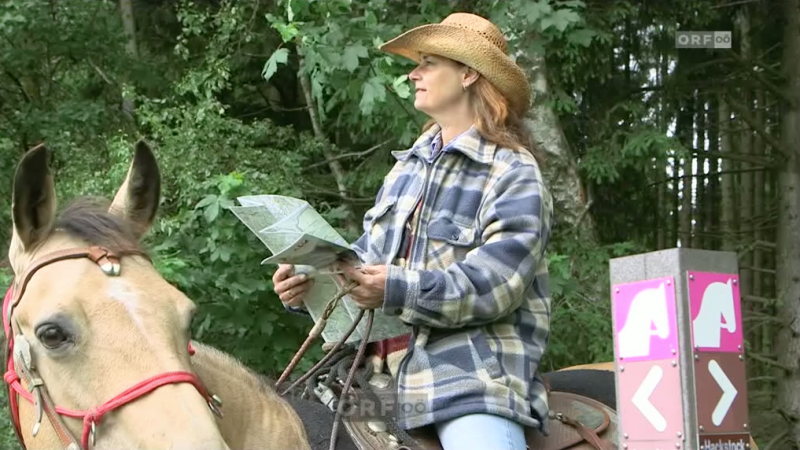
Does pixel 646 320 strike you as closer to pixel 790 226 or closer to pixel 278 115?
pixel 790 226

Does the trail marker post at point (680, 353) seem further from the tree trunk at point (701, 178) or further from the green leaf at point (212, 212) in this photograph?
the tree trunk at point (701, 178)

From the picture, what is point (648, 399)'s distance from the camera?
2.19m

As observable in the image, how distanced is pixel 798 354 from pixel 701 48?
110 inches

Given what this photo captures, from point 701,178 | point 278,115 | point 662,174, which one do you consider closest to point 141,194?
point 662,174

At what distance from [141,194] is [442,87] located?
1127 mm

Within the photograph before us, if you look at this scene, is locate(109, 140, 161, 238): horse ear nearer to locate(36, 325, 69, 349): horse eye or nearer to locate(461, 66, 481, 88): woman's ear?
locate(36, 325, 69, 349): horse eye

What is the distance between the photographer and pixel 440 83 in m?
3.03

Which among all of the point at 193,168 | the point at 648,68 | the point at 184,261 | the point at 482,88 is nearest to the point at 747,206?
the point at 648,68

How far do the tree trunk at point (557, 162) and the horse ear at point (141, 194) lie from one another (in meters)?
4.18

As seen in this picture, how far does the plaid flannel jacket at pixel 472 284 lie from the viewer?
8.48 ft

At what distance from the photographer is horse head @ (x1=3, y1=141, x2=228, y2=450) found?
1.86 meters

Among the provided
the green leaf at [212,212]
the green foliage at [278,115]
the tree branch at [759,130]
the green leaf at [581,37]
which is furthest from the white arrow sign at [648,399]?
the tree branch at [759,130]

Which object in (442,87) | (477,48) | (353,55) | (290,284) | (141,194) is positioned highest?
(353,55)

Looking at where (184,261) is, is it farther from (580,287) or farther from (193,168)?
(580,287)
